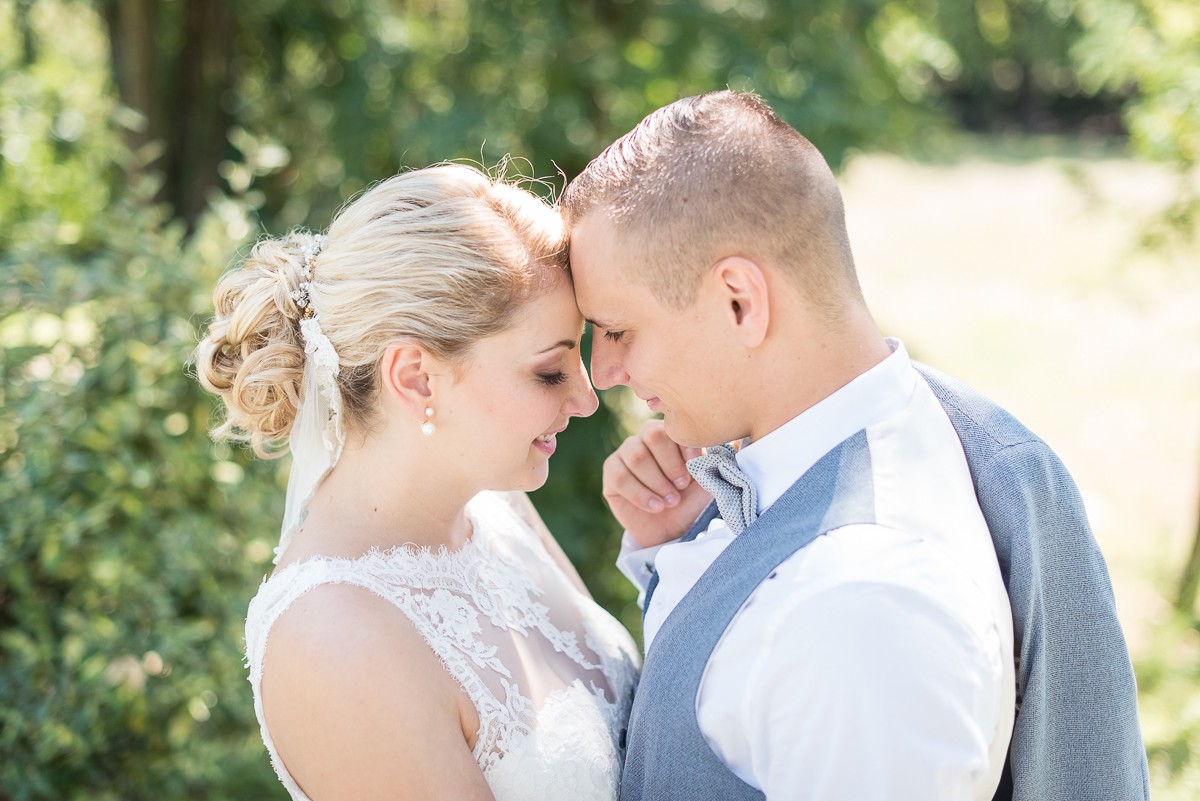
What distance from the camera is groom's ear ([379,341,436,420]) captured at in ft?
7.34

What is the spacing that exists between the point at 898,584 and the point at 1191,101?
3775mm

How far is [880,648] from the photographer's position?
161cm

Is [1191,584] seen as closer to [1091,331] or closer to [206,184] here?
[206,184]

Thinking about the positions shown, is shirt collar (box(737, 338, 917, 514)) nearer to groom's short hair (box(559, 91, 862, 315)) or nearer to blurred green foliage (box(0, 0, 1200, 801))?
groom's short hair (box(559, 91, 862, 315))

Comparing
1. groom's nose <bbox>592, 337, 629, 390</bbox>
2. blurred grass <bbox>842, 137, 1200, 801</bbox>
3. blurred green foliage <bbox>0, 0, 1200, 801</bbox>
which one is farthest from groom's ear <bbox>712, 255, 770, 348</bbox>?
blurred grass <bbox>842, 137, 1200, 801</bbox>

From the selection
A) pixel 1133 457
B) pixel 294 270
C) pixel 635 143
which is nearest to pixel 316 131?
pixel 294 270

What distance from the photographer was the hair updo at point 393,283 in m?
2.21

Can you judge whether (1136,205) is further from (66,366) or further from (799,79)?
(66,366)

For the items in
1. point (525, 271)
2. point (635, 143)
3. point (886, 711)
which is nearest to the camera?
point (886, 711)

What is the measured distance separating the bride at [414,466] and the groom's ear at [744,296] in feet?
1.42

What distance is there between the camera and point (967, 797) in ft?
5.37

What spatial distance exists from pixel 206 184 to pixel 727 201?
565 centimetres

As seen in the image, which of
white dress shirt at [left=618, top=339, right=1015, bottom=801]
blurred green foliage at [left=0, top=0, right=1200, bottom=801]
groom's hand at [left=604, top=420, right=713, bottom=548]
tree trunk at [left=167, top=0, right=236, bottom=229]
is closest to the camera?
white dress shirt at [left=618, top=339, right=1015, bottom=801]

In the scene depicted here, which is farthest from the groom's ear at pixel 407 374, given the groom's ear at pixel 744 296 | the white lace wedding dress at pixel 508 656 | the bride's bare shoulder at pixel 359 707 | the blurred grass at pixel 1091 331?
the blurred grass at pixel 1091 331
